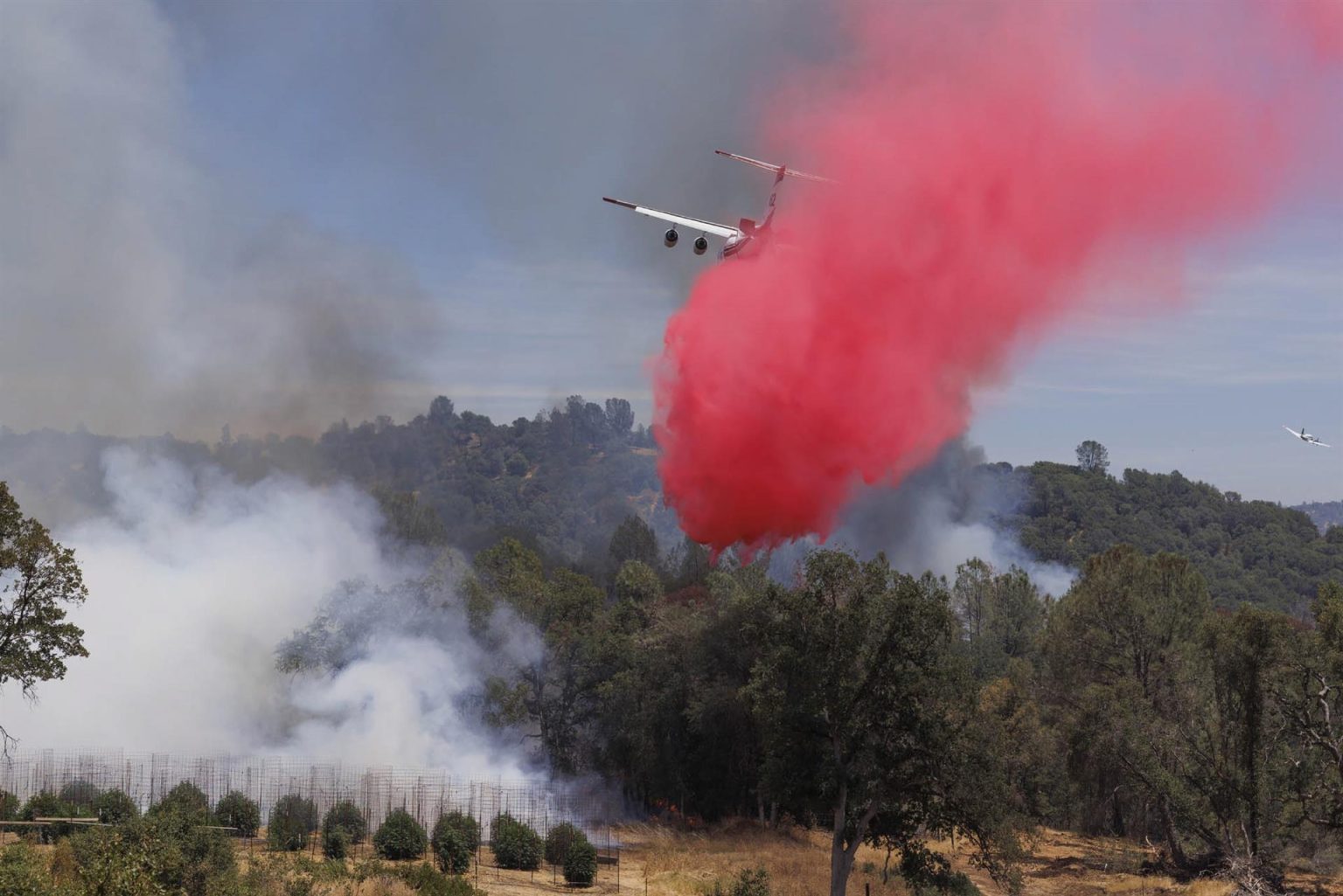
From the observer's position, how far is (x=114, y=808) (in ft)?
145

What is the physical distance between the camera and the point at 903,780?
43812 millimetres

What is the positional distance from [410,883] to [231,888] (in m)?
9.59

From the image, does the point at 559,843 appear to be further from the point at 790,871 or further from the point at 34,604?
the point at 34,604

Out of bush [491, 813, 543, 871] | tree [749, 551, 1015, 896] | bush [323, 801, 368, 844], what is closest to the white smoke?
bush [323, 801, 368, 844]

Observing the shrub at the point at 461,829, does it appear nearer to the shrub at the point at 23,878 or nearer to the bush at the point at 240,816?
the bush at the point at 240,816

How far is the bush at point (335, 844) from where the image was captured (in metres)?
44.8

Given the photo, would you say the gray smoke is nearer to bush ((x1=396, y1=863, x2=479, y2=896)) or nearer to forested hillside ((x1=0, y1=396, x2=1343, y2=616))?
forested hillside ((x1=0, y1=396, x2=1343, y2=616))

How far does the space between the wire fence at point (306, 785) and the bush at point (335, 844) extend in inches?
180

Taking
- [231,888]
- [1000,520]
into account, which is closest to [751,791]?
[231,888]

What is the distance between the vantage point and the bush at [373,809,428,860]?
45.6 m

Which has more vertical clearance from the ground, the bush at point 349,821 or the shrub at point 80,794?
the shrub at point 80,794

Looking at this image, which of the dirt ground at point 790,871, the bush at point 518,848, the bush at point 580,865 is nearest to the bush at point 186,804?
the dirt ground at point 790,871

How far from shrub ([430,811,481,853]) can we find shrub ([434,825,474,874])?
33 cm

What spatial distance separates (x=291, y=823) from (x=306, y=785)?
811 cm
